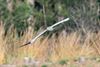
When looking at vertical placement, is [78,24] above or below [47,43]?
above

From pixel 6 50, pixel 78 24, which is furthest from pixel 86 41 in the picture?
pixel 6 50

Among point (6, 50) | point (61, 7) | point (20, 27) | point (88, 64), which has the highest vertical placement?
point (61, 7)

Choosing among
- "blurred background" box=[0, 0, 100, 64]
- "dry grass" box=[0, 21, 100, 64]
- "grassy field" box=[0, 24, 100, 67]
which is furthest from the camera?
"blurred background" box=[0, 0, 100, 64]

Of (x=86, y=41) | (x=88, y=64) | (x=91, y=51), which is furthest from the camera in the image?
(x=86, y=41)

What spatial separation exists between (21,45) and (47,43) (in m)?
1.18

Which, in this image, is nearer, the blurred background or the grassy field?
the grassy field

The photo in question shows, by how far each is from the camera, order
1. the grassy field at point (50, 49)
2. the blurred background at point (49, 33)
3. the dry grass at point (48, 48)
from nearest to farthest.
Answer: the grassy field at point (50, 49)
the dry grass at point (48, 48)
the blurred background at point (49, 33)

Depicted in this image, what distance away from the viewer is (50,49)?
14.0 meters

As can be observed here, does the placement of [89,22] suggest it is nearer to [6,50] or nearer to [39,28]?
[39,28]

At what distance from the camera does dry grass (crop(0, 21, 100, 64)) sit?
12.6 m

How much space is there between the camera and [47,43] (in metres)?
14.3

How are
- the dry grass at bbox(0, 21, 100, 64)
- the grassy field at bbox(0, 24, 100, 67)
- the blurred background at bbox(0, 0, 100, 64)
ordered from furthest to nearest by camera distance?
1. the blurred background at bbox(0, 0, 100, 64)
2. the dry grass at bbox(0, 21, 100, 64)
3. the grassy field at bbox(0, 24, 100, 67)

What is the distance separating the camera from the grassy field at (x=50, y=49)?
12.0 m

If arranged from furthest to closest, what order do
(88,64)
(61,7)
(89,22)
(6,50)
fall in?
(61,7), (89,22), (6,50), (88,64)
